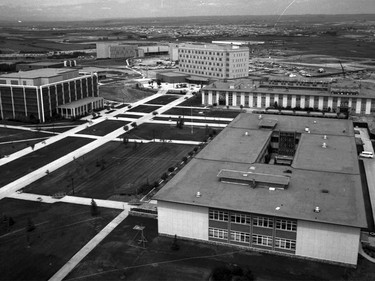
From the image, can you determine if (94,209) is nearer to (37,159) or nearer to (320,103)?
(37,159)

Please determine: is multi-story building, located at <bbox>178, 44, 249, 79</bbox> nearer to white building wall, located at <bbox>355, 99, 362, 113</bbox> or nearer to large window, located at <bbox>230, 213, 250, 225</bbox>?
white building wall, located at <bbox>355, 99, 362, 113</bbox>

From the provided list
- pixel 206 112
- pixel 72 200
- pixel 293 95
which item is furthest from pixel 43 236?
pixel 293 95

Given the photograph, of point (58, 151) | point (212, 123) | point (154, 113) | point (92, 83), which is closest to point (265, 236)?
point (58, 151)

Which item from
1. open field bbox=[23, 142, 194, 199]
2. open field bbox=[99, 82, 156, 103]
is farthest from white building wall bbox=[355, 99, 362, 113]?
open field bbox=[99, 82, 156, 103]

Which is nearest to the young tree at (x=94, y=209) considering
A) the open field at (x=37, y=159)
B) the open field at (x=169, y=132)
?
the open field at (x=37, y=159)

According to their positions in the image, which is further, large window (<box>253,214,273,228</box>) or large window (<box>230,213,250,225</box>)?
large window (<box>230,213,250,225</box>)
